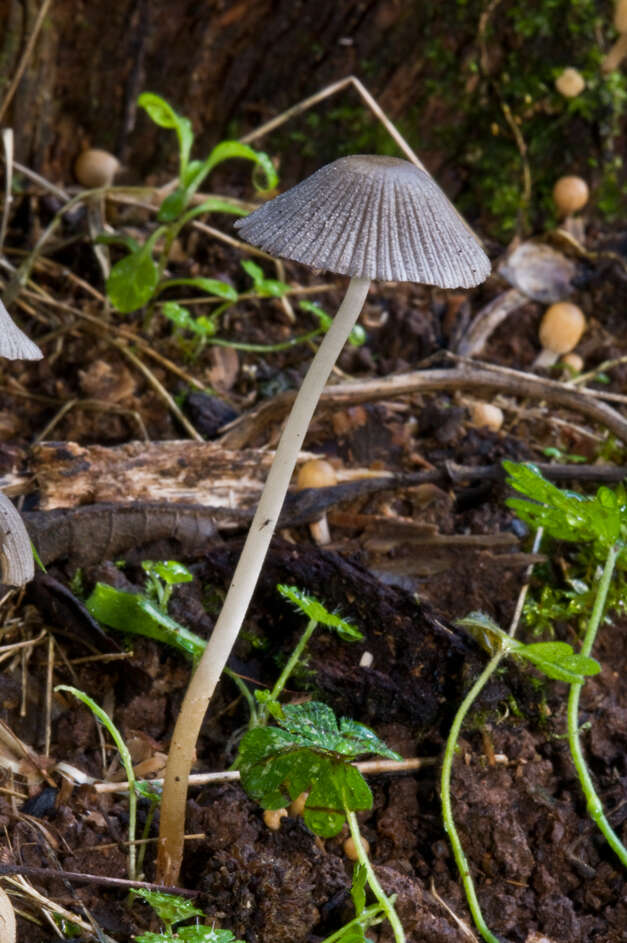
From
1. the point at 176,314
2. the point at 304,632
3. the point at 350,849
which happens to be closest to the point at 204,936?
the point at 350,849

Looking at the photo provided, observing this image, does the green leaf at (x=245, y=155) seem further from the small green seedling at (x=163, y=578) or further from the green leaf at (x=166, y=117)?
the small green seedling at (x=163, y=578)

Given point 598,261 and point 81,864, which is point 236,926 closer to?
point 81,864

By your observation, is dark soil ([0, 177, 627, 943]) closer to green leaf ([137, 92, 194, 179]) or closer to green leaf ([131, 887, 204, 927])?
green leaf ([131, 887, 204, 927])

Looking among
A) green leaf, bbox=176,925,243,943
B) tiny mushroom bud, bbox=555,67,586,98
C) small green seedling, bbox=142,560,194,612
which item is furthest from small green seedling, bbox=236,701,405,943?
tiny mushroom bud, bbox=555,67,586,98

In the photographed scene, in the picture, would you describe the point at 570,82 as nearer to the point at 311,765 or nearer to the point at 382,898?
the point at 311,765

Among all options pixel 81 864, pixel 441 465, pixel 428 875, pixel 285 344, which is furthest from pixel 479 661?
pixel 285 344
